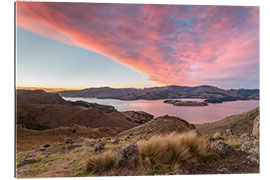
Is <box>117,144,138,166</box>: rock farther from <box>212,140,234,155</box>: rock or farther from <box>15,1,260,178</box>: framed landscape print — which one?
<box>212,140,234,155</box>: rock

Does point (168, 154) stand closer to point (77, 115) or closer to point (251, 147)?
point (251, 147)

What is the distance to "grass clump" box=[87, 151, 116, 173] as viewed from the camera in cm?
217

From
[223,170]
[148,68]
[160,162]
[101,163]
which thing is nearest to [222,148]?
[223,170]

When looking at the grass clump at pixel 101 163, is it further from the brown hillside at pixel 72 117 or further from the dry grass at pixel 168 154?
the brown hillside at pixel 72 117

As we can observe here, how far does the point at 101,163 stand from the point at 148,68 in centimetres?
387

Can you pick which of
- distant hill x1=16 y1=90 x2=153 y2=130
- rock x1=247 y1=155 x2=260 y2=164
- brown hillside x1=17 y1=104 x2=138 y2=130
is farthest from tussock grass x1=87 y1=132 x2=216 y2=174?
brown hillside x1=17 y1=104 x2=138 y2=130

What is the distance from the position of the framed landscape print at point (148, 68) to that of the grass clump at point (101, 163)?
2cm

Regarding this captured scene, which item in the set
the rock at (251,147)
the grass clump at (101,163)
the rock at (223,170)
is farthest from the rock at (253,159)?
the grass clump at (101,163)

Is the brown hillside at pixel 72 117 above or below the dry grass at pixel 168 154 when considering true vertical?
below

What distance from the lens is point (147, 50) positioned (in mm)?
4531

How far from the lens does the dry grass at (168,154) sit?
214cm

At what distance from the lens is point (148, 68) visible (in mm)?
5266

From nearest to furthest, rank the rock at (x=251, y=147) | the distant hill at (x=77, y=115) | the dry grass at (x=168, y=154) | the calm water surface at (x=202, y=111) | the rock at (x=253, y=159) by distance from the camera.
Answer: the dry grass at (x=168, y=154)
the rock at (x=253, y=159)
the rock at (x=251, y=147)
the calm water surface at (x=202, y=111)
the distant hill at (x=77, y=115)
